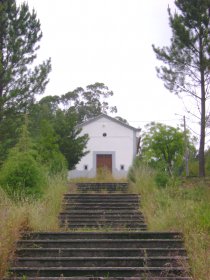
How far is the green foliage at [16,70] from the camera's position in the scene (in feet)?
70.0

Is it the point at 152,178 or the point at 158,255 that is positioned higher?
the point at 152,178

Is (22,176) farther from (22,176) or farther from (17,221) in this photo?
(17,221)

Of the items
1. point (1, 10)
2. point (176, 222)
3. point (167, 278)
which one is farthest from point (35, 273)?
point (1, 10)

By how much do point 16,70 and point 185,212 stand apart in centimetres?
1404

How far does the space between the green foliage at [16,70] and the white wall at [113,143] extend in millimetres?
9214

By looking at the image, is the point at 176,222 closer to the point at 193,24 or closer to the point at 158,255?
the point at 158,255

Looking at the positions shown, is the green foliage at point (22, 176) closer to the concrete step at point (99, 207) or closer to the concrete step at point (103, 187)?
the concrete step at point (99, 207)

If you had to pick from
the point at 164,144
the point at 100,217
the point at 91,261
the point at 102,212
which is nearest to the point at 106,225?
the point at 100,217

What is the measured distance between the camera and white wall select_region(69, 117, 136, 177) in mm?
31094

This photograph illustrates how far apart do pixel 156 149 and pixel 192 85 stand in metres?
7.79

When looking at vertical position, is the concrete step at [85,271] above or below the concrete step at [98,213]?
below

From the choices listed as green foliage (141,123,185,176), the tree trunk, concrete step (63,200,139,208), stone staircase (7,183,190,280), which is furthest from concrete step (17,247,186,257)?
green foliage (141,123,185,176)

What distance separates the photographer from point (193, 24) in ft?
67.6

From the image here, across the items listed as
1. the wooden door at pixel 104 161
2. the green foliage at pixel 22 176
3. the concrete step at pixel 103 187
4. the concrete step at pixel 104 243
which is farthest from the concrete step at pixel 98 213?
the wooden door at pixel 104 161
